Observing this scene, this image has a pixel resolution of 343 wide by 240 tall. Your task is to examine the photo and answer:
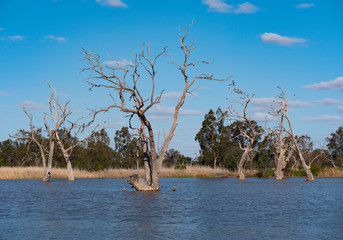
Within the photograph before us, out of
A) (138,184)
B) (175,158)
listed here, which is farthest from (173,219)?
(175,158)

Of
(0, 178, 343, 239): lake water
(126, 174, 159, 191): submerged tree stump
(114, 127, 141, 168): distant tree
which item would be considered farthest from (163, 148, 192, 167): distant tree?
(0, 178, 343, 239): lake water

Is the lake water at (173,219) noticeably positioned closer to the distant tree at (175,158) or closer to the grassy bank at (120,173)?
the grassy bank at (120,173)

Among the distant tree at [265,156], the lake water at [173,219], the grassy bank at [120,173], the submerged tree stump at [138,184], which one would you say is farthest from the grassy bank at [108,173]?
the lake water at [173,219]

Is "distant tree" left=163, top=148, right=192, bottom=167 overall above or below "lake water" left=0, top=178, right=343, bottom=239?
above

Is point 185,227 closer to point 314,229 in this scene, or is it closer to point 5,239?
point 314,229

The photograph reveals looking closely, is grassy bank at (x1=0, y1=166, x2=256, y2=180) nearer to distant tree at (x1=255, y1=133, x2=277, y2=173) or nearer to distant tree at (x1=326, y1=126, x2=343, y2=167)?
distant tree at (x1=255, y1=133, x2=277, y2=173)

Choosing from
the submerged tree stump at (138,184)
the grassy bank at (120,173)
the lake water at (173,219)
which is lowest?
the lake water at (173,219)

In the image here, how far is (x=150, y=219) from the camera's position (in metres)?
17.0

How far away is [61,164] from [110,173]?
19.3 m

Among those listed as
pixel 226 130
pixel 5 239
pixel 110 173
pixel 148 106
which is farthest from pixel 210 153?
pixel 5 239

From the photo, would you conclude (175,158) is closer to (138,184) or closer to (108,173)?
(108,173)

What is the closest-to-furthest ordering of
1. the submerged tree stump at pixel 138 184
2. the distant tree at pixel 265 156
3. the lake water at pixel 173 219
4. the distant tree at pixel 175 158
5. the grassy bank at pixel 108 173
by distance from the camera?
1. the lake water at pixel 173 219
2. the submerged tree stump at pixel 138 184
3. the grassy bank at pixel 108 173
4. the distant tree at pixel 265 156
5. the distant tree at pixel 175 158

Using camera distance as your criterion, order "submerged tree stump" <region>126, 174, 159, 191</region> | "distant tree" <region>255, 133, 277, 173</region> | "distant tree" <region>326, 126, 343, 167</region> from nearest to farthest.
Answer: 1. "submerged tree stump" <region>126, 174, 159, 191</region>
2. "distant tree" <region>255, 133, 277, 173</region>
3. "distant tree" <region>326, 126, 343, 167</region>

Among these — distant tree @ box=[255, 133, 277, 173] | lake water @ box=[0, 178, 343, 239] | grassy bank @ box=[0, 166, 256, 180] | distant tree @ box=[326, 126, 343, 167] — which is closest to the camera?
lake water @ box=[0, 178, 343, 239]
